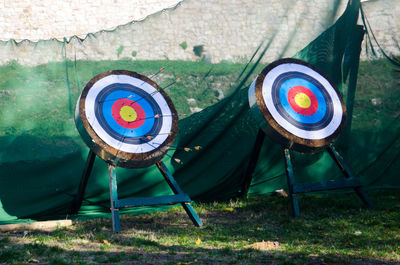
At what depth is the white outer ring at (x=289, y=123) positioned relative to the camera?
13.6 feet

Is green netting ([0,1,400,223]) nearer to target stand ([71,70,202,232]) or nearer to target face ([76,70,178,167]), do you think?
target stand ([71,70,202,232])

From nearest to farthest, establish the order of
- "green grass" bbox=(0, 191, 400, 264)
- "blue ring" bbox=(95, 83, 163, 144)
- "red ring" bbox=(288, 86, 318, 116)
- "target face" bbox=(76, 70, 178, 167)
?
"green grass" bbox=(0, 191, 400, 264), "target face" bbox=(76, 70, 178, 167), "blue ring" bbox=(95, 83, 163, 144), "red ring" bbox=(288, 86, 318, 116)

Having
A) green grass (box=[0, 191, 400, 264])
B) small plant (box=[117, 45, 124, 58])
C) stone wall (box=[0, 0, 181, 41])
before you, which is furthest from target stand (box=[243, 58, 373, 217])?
stone wall (box=[0, 0, 181, 41])

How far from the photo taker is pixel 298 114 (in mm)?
4281

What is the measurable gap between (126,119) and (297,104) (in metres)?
1.47

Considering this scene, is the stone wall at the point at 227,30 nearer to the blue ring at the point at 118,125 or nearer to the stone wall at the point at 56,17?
the blue ring at the point at 118,125

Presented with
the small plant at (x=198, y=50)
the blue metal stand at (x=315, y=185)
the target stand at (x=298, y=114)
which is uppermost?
the small plant at (x=198, y=50)

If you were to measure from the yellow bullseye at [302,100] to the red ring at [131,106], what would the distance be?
1332mm

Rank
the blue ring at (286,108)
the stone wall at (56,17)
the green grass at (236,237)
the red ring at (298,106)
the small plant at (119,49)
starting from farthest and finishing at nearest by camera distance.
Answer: the stone wall at (56,17)
the small plant at (119,49)
the red ring at (298,106)
the blue ring at (286,108)
the green grass at (236,237)

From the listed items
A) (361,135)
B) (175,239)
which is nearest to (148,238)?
(175,239)

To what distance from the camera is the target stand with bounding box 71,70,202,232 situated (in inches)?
144

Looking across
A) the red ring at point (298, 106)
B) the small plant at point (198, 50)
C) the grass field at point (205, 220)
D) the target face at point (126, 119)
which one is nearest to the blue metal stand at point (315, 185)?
the grass field at point (205, 220)

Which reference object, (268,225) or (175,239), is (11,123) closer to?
(175,239)

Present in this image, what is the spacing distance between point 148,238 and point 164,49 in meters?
2.29
